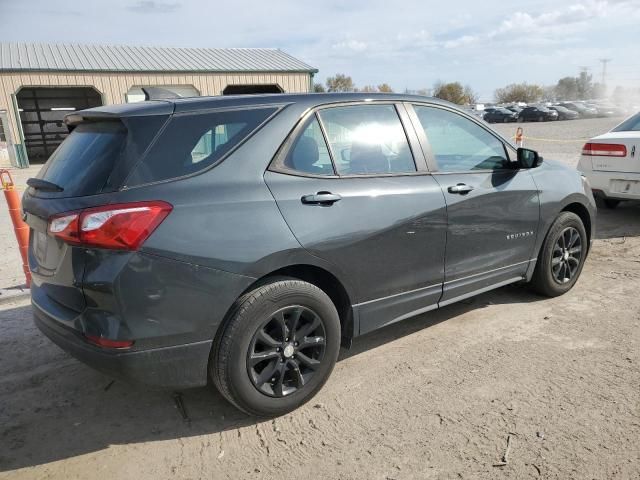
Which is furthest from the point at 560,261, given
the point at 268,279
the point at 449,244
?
the point at 268,279

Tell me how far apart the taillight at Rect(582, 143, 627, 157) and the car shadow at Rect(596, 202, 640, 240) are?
972 mm

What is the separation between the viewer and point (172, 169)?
8.34 ft

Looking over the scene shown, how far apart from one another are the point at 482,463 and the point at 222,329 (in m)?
1.45

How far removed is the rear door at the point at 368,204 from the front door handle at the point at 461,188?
0.13 meters

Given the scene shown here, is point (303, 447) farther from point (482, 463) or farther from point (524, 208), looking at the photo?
point (524, 208)

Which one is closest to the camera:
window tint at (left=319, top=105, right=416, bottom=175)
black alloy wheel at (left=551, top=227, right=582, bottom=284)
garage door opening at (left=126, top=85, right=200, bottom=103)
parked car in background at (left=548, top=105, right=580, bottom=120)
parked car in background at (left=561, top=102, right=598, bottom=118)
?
window tint at (left=319, top=105, right=416, bottom=175)

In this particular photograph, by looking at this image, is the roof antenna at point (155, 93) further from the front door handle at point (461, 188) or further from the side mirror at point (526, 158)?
the side mirror at point (526, 158)

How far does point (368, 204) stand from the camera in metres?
3.08

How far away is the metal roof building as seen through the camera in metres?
21.1

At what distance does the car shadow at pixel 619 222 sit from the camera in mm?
6574

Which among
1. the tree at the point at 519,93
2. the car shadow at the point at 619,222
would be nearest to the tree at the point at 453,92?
the tree at the point at 519,93

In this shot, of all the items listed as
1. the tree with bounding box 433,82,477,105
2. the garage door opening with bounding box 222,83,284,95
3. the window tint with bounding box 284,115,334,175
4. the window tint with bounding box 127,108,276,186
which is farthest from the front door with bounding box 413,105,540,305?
the tree with bounding box 433,82,477,105

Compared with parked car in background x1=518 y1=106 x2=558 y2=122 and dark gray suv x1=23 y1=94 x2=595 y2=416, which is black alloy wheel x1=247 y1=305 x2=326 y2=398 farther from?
parked car in background x1=518 y1=106 x2=558 y2=122

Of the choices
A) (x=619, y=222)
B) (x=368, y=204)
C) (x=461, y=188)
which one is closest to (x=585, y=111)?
(x=619, y=222)
